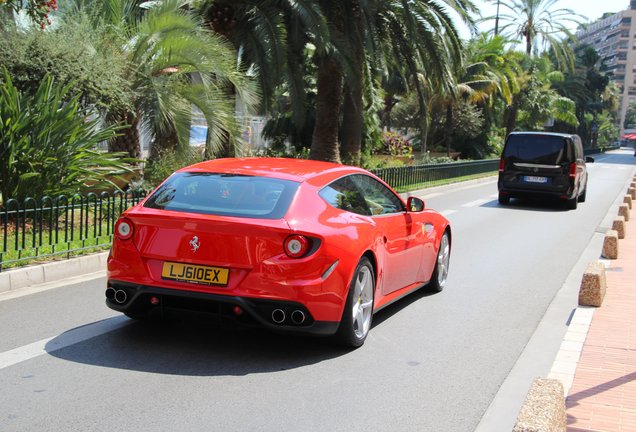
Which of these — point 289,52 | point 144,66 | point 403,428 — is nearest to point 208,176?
point 403,428

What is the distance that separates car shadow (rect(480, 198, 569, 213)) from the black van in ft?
1.19

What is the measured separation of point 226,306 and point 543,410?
2617mm

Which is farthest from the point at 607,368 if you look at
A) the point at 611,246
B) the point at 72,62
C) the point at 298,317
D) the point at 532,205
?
the point at 532,205

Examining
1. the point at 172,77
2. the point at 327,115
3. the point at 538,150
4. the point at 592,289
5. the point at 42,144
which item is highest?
the point at 172,77

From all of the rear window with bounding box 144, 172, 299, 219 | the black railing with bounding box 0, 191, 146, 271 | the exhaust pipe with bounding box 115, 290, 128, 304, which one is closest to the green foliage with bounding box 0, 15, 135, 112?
the black railing with bounding box 0, 191, 146, 271

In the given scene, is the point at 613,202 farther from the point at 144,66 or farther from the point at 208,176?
the point at 208,176

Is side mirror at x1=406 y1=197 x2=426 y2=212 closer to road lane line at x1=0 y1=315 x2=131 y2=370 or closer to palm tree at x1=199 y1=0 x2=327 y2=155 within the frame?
road lane line at x1=0 y1=315 x2=131 y2=370

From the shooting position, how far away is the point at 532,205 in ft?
71.6

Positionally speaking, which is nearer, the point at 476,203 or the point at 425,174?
the point at 476,203

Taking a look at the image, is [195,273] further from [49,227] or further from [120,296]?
[49,227]

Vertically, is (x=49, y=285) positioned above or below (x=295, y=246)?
below

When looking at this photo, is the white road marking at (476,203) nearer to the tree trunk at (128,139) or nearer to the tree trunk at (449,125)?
the tree trunk at (128,139)

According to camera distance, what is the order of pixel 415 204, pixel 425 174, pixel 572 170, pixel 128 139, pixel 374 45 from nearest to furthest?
pixel 415 204 → pixel 128 139 → pixel 374 45 → pixel 572 170 → pixel 425 174

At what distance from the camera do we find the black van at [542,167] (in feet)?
66.1
